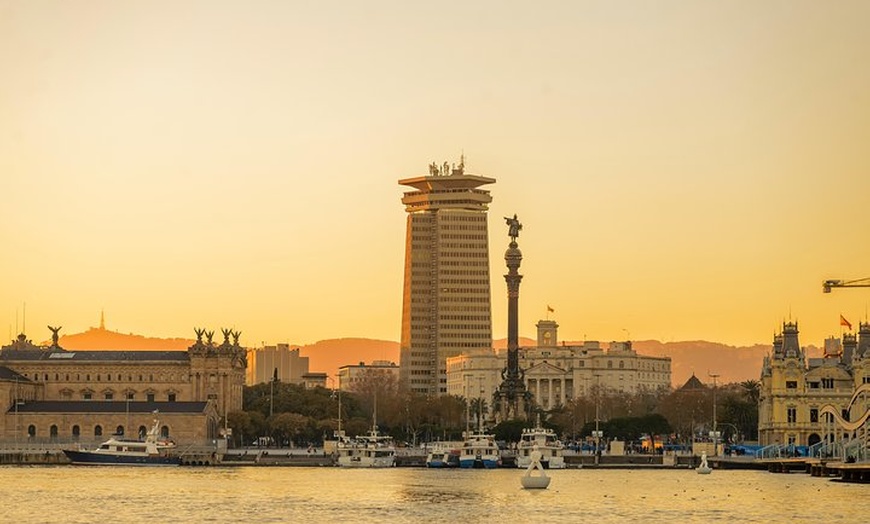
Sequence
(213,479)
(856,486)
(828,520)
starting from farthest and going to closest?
(213,479)
(856,486)
(828,520)

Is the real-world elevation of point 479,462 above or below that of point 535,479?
above

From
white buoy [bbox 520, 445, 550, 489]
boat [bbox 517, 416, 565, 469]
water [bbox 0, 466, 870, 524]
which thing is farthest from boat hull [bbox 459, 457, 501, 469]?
white buoy [bbox 520, 445, 550, 489]

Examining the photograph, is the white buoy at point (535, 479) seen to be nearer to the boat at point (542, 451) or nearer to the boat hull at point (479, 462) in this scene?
the boat at point (542, 451)

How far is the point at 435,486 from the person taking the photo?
155500mm

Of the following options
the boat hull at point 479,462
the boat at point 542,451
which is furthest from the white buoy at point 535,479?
the boat hull at point 479,462

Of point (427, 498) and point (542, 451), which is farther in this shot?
point (542, 451)

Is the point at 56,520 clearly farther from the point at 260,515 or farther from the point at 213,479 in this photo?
the point at 213,479

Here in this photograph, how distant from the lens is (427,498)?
137500 mm

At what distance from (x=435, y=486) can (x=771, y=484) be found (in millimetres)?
25907

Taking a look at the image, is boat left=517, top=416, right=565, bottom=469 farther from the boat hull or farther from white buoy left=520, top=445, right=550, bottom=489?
white buoy left=520, top=445, right=550, bottom=489

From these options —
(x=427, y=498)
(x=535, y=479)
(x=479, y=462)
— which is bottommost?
(x=427, y=498)

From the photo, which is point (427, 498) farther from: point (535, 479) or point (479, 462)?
point (479, 462)

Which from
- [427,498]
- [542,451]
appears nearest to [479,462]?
[542,451]

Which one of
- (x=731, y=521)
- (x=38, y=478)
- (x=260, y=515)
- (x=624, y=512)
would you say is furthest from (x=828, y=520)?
(x=38, y=478)
